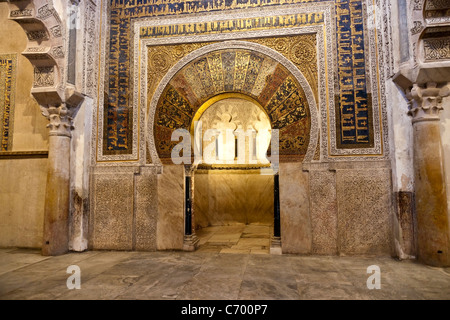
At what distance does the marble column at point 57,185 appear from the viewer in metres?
4.33

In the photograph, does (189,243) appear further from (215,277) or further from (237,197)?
(237,197)

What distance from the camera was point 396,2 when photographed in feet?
13.0

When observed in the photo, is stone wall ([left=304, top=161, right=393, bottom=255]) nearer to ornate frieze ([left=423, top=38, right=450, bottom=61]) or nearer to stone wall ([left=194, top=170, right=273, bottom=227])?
ornate frieze ([left=423, top=38, right=450, bottom=61])

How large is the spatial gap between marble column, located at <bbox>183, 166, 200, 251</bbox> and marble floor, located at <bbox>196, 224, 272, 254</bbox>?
0.73 ft

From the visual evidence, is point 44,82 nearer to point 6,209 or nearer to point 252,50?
point 6,209

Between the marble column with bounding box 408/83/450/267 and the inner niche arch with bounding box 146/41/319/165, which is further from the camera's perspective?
the inner niche arch with bounding box 146/41/319/165

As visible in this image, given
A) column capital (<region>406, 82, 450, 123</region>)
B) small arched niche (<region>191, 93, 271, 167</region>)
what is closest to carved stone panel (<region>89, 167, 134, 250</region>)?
small arched niche (<region>191, 93, 271, 167</region>)

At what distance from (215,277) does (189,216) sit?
1.55 m

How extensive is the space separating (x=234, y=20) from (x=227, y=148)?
362 cm

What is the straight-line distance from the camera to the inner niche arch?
4.41m

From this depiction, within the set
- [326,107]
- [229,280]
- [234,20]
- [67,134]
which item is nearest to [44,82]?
[67,134]

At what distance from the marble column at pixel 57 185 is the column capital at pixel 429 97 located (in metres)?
5.04

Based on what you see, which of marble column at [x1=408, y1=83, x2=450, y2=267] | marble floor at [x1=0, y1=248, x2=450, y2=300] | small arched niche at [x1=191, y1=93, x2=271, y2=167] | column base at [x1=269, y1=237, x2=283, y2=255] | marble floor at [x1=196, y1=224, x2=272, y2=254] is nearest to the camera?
marble floor at [x1=0, y1=248, x2=450, y2=300]

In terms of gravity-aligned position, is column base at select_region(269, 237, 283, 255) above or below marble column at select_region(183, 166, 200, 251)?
below
